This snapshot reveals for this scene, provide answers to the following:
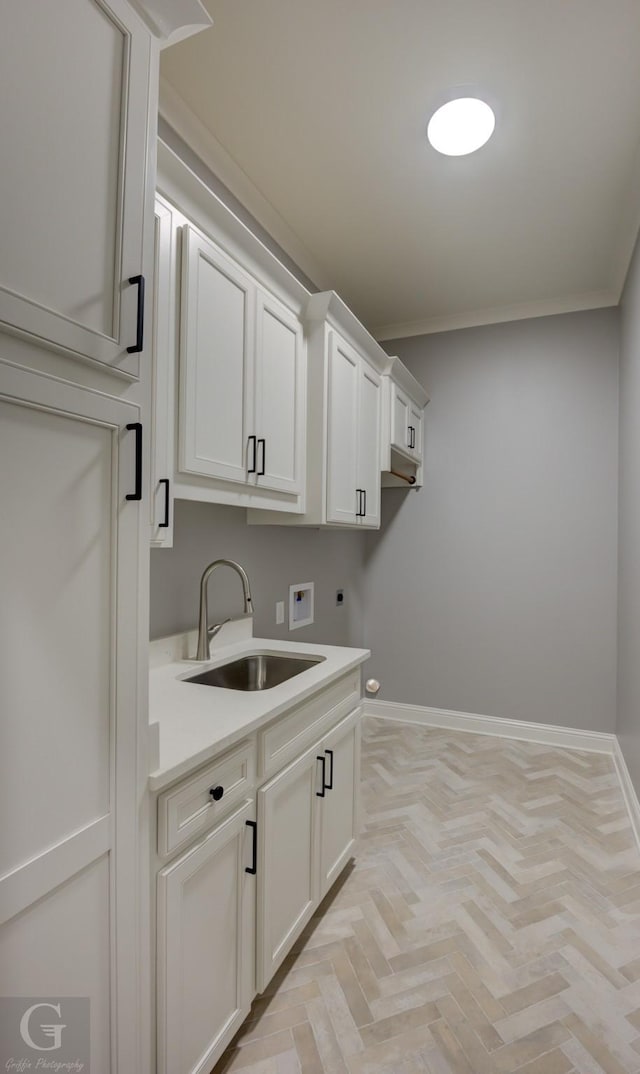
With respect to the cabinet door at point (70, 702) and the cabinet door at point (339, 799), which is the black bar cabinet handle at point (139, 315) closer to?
the cabinet door at point (70, 702)

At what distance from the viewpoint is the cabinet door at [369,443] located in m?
2.89

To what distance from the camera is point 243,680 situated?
7.11ft

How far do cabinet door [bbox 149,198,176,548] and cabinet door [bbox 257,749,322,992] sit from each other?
2.61 feet


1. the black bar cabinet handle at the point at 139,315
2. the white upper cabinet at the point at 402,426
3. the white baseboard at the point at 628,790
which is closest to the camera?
the black bar cabinet handle at the point at 139,315

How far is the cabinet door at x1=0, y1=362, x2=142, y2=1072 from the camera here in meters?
0.78

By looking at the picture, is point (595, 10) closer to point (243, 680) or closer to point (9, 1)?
point (9, 1)

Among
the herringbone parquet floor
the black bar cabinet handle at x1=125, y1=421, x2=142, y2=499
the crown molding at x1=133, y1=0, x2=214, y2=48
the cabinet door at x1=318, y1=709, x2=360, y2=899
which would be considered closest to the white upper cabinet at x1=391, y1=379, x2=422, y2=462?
the cabinet door at x1=318, y1=709, x2=360, y2=899

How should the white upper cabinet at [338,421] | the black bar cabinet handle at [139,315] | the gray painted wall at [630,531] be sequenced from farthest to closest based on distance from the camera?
the gray painted wall at [630,531] → the white upper cabinet at [338,421] → the black bar cabinet handle at [139,315]

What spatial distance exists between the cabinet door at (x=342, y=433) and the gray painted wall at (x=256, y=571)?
403mm

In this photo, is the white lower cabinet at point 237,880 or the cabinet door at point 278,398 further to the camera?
the cabinet door at point 278,398

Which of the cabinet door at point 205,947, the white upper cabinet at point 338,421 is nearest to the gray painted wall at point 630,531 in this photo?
the white upper cabinet at point 338,421

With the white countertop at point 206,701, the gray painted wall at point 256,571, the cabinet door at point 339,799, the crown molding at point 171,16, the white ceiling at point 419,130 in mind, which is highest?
the white ceiling at point 419,130

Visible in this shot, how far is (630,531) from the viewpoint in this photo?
2.87 metres

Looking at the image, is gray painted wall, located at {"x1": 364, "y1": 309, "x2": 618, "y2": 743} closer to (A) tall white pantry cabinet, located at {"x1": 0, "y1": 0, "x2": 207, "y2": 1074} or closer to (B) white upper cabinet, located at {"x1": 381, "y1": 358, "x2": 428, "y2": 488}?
(B) white upper cabinet, located at {"x1": 381, "y1": 358, "x2": 428, "y2": 488}
